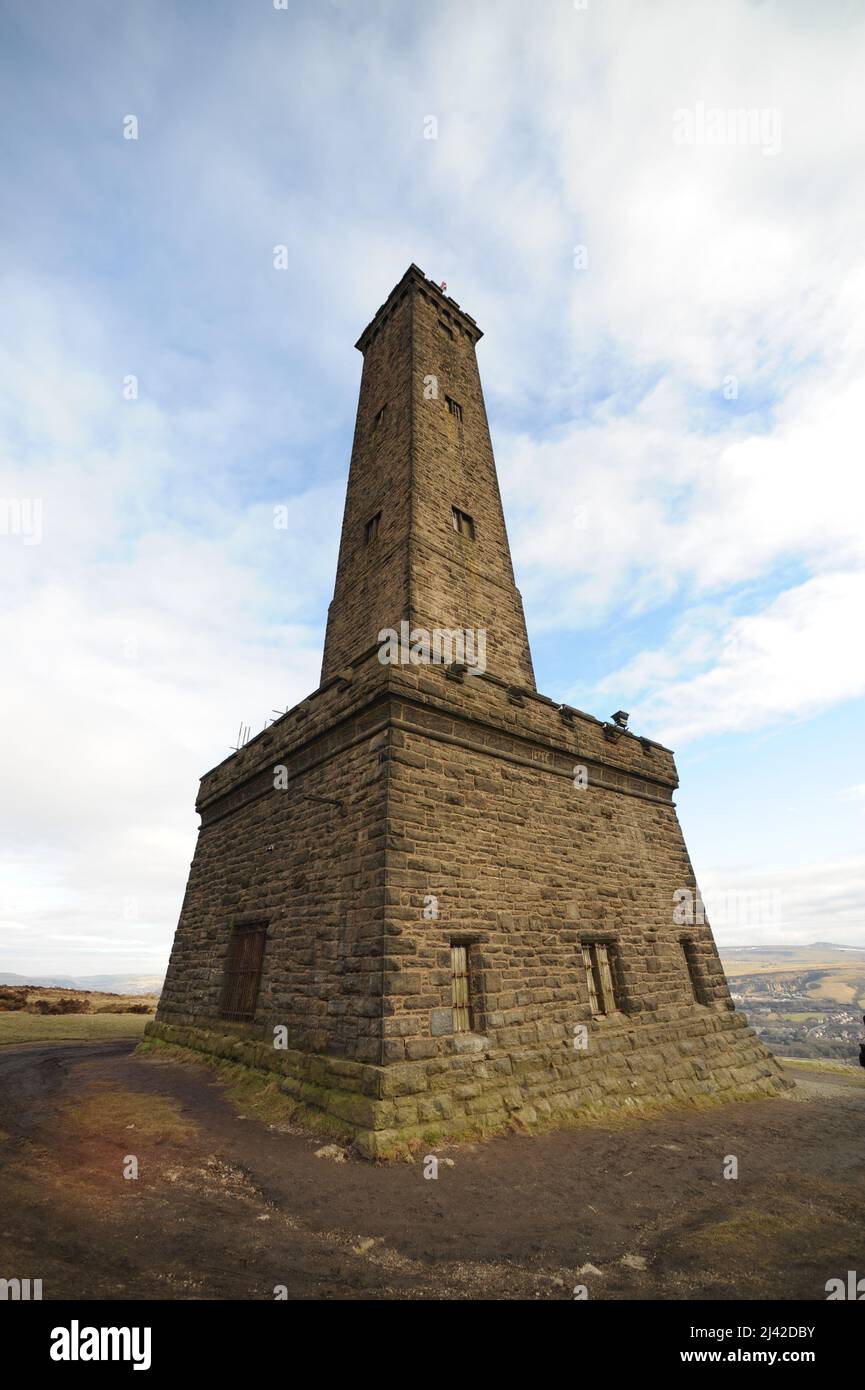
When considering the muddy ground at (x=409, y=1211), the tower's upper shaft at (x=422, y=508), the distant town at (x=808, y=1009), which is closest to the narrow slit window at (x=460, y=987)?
the muddy ground at (x=409, y=1211)

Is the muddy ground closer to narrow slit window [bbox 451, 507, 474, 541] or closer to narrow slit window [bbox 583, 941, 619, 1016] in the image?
narrow slit window [bbox 583, 941, 619, 1016]

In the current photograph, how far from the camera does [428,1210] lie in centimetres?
457

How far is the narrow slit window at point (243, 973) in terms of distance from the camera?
9.38 m

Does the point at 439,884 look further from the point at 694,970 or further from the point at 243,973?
the point at 694,970

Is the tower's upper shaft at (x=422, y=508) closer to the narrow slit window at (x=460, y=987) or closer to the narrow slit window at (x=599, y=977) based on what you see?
the narrow slit window at (x=599, y=977)

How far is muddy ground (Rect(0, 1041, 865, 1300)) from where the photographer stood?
3447 millimetres

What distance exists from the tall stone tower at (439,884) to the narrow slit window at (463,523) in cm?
13

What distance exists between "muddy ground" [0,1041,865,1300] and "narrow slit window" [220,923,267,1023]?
6.29ft

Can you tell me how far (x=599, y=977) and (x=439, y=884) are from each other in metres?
4.23

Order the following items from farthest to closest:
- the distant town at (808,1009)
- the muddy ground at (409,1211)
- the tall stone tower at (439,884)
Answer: the distant town at (808,1009) < the tall stone tower at (439,884) < the muddy ground at (409,1211)

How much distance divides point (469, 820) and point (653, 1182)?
4486mm

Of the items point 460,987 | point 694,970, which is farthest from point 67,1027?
point 694,970

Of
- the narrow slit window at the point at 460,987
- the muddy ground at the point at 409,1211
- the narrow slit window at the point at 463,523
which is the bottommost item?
the muddy ground at the point at 409,1211
